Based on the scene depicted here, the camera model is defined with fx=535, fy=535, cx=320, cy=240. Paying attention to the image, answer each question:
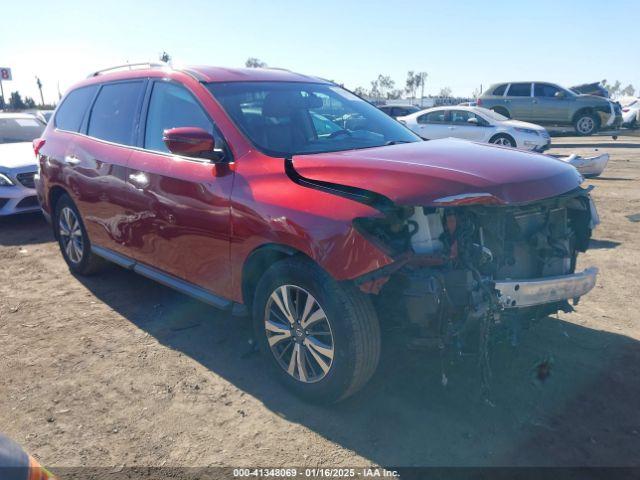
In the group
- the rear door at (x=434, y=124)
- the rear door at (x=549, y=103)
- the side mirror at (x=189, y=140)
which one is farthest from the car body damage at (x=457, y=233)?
the rear door at (x=549, y=103)

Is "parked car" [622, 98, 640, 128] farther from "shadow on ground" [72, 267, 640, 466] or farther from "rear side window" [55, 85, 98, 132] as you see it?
"rear side window" [55, 85, 98, 132]

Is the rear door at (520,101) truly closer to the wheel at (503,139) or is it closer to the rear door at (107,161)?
the wheel at (503,139)

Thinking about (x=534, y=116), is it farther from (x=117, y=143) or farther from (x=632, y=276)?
(x=117, y=143)

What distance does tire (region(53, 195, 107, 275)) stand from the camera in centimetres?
516

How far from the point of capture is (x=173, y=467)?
2648 mm

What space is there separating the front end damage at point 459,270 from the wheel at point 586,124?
19352 millimetres

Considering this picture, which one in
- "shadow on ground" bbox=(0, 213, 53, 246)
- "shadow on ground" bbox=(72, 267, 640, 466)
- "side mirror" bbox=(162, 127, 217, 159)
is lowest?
"shadow on ground" bbox=(72, 267, 640, 466)

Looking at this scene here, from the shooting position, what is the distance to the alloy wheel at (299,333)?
9.74 ft

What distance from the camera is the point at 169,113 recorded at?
399 cm

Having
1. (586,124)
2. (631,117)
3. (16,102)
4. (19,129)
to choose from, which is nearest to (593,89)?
(631,117)

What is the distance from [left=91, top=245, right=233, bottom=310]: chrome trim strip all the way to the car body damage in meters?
1.09

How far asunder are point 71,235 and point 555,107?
1899 centimetres

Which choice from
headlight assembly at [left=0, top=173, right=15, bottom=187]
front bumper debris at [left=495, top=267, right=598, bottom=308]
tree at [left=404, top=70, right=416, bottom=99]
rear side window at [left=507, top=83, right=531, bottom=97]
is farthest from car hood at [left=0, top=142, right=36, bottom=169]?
tree at [left=404, top=70, right=416, bottom=99]

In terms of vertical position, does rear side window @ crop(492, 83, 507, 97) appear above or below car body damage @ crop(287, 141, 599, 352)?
above
